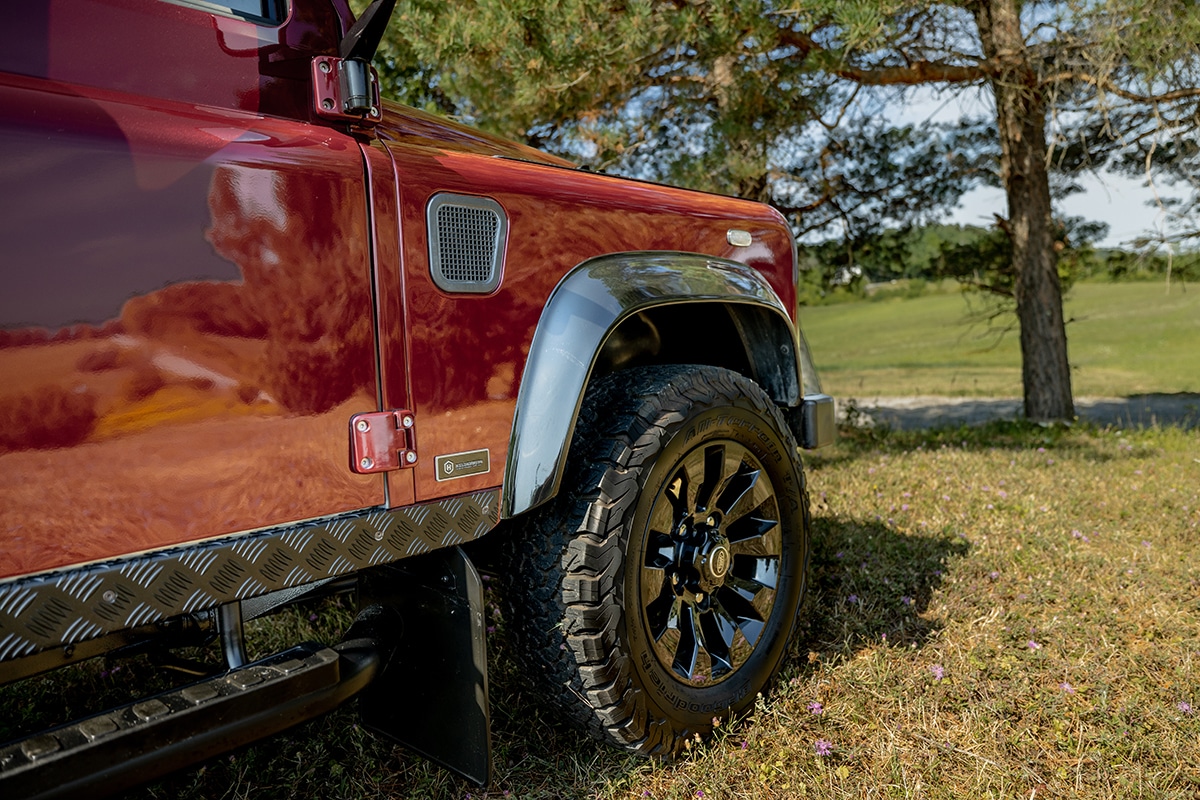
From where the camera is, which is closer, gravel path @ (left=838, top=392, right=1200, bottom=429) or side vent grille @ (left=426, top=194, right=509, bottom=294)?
side vent grille @ (left=426, top=194, right=509, bottom=294)

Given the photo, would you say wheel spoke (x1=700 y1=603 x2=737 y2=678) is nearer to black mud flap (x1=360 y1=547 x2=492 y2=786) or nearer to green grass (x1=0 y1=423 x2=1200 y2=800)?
green grass (x1=0 y1=423 x2=1200 y2=800)

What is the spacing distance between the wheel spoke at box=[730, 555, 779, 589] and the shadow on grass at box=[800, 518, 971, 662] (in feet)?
1.42

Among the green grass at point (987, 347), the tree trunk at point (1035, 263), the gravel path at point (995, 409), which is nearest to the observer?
the tree trunk at point (1035, 263)

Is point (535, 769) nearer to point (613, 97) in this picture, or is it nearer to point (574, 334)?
point (574, 334)

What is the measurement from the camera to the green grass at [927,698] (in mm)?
2221

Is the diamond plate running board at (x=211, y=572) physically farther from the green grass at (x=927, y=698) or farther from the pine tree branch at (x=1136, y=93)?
the pine tree branch at (x=1136, y=93)

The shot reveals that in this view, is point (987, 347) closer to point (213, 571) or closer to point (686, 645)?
point (686, 645)

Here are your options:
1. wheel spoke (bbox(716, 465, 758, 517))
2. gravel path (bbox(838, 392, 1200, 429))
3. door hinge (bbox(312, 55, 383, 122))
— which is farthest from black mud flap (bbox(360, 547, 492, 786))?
gravel path (bbox(838, 392, 1200, 429))

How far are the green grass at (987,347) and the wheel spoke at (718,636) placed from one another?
968 centimetres

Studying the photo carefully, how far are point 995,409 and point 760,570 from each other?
38.8 feet

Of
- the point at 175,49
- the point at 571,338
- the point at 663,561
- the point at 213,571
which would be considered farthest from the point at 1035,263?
the point at 213,571

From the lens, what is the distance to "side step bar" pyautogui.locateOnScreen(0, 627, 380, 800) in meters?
1.33

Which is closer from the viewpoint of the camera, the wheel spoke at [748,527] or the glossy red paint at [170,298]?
the glossy red paint at [170,298]

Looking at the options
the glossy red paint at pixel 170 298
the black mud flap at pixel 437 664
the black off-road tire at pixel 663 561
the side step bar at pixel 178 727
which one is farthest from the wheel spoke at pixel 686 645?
the glossy red paint at pixel 170 298
